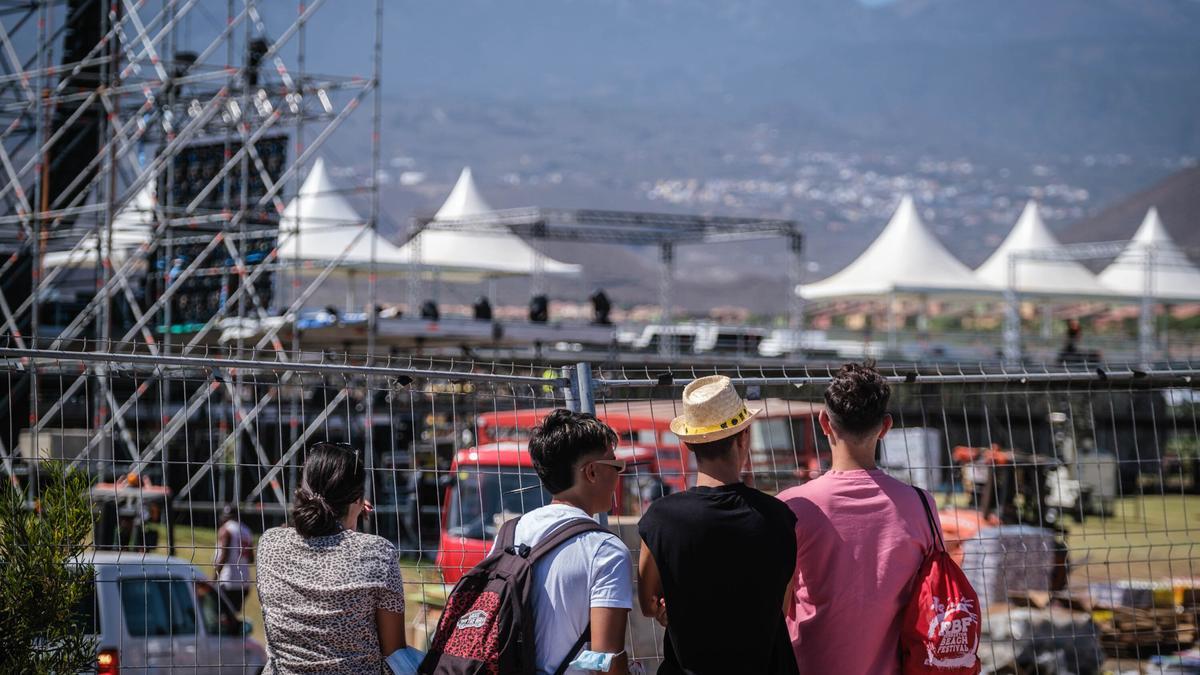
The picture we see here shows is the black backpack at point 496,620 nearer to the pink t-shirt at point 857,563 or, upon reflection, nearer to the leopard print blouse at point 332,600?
the leopard print blouse at point 332,600

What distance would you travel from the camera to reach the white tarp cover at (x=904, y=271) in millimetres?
35781

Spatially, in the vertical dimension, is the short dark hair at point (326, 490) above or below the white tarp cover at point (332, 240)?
below

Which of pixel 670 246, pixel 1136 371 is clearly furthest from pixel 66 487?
pixel 670 246

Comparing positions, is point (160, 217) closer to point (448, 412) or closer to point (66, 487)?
point (448, 412)

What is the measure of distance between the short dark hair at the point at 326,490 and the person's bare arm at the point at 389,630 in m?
0.27

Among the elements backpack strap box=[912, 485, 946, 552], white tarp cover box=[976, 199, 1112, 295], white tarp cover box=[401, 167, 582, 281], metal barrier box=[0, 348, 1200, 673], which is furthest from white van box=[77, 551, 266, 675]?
white tarp cover box=[976, 199, 1112, 295]

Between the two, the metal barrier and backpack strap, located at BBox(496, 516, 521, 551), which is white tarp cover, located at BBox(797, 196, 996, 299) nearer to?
the metal barrier

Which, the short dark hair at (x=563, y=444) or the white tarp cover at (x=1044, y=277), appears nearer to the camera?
the short dark hair at (x=563, y=444)

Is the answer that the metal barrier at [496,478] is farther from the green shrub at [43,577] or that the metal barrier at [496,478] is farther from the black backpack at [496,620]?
the black backpack at [496,620]

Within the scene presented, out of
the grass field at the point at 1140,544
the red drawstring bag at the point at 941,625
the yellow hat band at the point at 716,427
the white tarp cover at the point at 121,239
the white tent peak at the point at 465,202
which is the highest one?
the white tent peak at the point at 465,202

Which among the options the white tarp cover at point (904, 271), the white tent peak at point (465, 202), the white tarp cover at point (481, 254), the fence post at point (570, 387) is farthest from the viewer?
the white tent peak at point (465, 202)

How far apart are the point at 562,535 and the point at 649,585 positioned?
12.4 inches

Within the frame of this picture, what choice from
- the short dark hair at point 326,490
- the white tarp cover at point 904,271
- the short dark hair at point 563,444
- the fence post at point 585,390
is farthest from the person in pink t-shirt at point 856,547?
the white tarp cover at point 904,271

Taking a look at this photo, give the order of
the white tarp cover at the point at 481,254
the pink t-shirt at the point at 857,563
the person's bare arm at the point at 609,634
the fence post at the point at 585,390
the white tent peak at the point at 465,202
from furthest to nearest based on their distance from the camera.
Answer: the white tent peak at the point at 465,202 → the white tarp cover at the point at 481,254 → the fence post at the point at 585,390 → the pink t-shirt at the point at 857,563 → the person's bare arm at the point at 609,634
